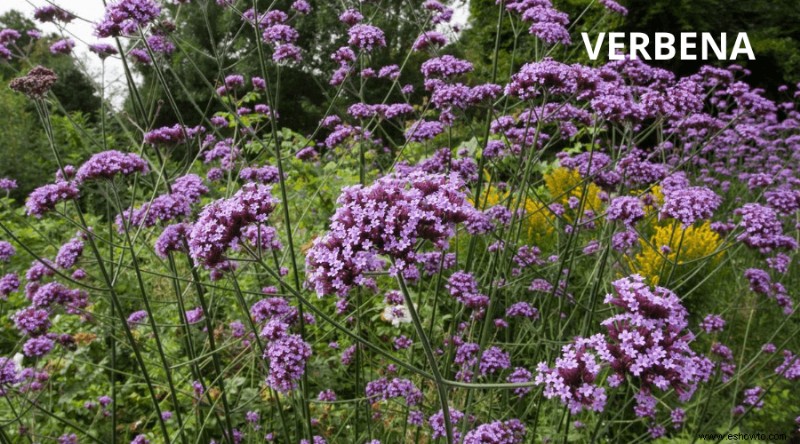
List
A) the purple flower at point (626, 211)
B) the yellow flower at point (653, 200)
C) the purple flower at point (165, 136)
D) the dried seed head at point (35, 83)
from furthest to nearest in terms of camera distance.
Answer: the yellow flower at point (653, 200) → the purple flower at point (165, 136) → the purple flower at point (626, 211) → the dried seed head at point (35, 83)

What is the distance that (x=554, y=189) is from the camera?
21.6 feet

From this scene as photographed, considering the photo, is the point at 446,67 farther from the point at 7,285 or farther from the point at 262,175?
the point at 7,285

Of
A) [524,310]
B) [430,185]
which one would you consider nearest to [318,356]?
[524,310]

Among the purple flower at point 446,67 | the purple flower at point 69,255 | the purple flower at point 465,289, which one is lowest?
the purple flower at point 465,289

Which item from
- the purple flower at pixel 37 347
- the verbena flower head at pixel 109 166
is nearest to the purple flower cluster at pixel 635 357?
the verbena flower head at pixel 109 166

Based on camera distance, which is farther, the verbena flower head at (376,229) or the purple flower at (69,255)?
the purple flower at (69,255)

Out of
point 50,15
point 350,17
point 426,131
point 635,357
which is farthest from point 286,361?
point 50,15

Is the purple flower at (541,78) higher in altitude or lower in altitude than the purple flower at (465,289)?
higher

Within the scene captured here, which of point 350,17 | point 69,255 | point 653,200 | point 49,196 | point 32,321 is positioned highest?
point 350,17

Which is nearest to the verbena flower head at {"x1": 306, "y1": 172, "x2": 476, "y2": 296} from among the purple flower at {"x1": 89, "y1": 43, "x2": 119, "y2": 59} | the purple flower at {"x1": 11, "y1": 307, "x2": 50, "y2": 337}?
the purple flower at {"x1": 11, "y1": 307, "x2": 50, "y2": 337}

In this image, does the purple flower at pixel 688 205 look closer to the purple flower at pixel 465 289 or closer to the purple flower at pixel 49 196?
the purple flower at pixel 465 289

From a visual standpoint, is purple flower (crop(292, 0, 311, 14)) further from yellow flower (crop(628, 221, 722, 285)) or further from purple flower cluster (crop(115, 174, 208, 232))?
yellow flower (crop(628, 221, 722, 285))

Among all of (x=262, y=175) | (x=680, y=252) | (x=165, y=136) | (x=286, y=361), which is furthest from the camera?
(x=680, y=252)

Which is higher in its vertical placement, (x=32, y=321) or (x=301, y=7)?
(x=301, y=7)
